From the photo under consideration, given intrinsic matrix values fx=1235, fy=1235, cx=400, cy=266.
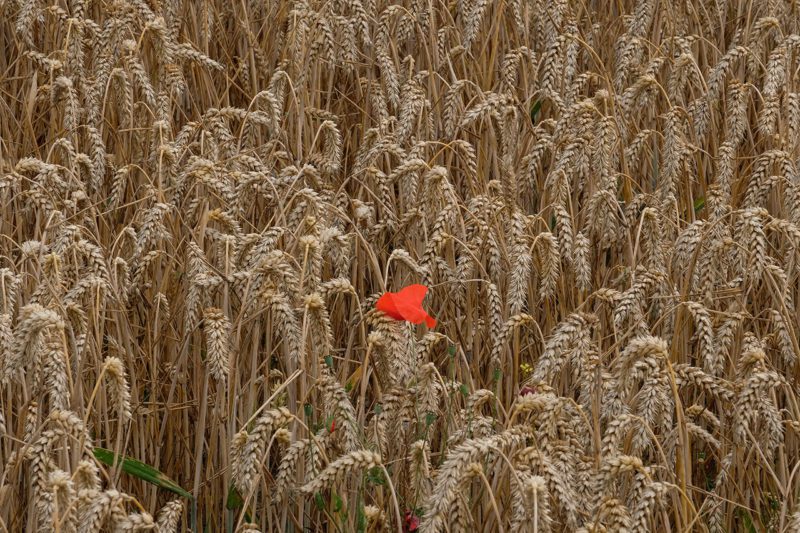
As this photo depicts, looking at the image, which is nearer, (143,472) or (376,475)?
(376,475)

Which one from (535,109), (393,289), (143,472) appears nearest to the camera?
(143,472)

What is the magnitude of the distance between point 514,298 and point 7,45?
215 centimetres

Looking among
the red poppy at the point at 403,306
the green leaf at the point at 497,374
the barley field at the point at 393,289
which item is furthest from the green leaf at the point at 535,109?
the red poppy at the point at 403,306

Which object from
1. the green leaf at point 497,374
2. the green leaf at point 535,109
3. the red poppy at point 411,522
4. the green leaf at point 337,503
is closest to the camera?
the green leaf at point 337,503

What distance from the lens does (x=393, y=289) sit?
8.03 ft

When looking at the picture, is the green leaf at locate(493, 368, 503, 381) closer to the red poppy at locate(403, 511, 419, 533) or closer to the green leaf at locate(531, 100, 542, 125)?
the red poppy at locate(403, 511, 419, 533)

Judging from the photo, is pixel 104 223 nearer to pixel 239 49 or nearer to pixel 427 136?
pixel 427 136

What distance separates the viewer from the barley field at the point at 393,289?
167 centimetres

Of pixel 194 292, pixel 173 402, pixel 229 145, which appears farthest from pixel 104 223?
pixel 194 292

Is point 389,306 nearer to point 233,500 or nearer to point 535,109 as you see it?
point 233,500

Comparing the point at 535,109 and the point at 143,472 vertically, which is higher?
the point at 535,109

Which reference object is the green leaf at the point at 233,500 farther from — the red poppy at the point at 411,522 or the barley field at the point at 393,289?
the red poppy at the point at 411,522

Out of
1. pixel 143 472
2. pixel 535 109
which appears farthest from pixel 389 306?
pixel 535 109

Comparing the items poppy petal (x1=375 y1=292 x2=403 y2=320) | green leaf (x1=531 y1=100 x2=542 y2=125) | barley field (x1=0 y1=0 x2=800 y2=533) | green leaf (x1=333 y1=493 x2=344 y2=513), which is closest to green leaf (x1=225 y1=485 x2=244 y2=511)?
barley field (x1=0 y1=0 x2=800 y2=533)
